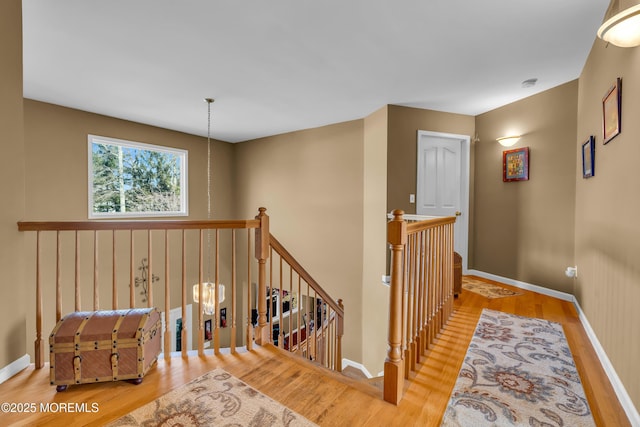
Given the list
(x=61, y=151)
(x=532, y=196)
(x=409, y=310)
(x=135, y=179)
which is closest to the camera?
(x=409, y=310)

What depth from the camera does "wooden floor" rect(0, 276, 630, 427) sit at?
1.57m

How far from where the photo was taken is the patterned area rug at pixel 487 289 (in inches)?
145

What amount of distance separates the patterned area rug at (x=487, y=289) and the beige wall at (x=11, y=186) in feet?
13.8

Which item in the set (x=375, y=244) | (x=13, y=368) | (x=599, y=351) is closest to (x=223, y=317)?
(x=375, y=244)

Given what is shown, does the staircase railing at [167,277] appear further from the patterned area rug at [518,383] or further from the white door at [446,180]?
the white door at [446,180]

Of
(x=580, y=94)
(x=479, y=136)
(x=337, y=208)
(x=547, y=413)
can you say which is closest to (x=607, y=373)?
(x=547, y=413)

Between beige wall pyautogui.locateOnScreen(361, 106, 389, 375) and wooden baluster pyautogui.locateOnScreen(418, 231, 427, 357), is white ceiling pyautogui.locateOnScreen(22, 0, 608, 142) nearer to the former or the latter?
beige wall pyautogui.locateOnScreen(361, 106, 389, 375)

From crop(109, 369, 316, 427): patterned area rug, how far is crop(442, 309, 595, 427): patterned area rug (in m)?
0.86

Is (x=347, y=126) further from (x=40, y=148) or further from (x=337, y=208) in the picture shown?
(x=40, y=148)

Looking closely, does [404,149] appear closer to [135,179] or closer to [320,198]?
[320,198]

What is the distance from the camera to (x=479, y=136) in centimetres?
457

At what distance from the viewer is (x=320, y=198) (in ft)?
18.2

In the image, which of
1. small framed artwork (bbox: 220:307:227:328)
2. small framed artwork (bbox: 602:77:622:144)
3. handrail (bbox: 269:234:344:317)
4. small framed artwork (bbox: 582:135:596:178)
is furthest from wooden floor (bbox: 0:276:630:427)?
small framed artwork (bbox: 220:307:227:328)

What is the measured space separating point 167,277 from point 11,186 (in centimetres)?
106
